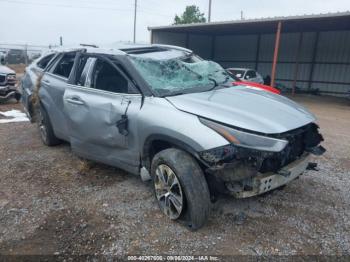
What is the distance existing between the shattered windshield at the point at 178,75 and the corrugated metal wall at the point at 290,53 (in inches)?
645

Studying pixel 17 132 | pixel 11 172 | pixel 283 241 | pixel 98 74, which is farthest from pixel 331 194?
pixel 17 132

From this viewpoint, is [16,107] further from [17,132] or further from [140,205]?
[140,205]

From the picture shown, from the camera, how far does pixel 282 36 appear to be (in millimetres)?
20375

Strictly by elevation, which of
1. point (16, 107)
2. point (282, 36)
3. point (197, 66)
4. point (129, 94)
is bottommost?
point (16, 107)

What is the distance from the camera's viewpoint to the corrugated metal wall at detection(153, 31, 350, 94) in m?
18.0

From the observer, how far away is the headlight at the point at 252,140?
2.65 m

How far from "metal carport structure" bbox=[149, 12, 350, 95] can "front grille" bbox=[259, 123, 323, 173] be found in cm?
1209

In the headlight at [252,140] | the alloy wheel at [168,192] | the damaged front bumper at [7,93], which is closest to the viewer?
the headlight at [252,140]

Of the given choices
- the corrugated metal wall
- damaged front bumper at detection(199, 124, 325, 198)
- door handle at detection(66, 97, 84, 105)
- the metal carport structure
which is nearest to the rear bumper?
damaged front bumper at detection(199, 124, 325, 198)

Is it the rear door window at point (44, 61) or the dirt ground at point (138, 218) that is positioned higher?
the rear door window at point (44, 61)

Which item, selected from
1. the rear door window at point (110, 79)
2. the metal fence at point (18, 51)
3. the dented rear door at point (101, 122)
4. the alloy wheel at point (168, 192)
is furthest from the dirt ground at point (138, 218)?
the metal fence at point (18, 51)

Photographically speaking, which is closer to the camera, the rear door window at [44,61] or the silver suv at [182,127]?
the silver suv at [182,127]

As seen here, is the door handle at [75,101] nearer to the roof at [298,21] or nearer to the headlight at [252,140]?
the headlight at [252,140]

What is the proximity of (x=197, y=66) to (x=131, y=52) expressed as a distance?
0.91 meters
